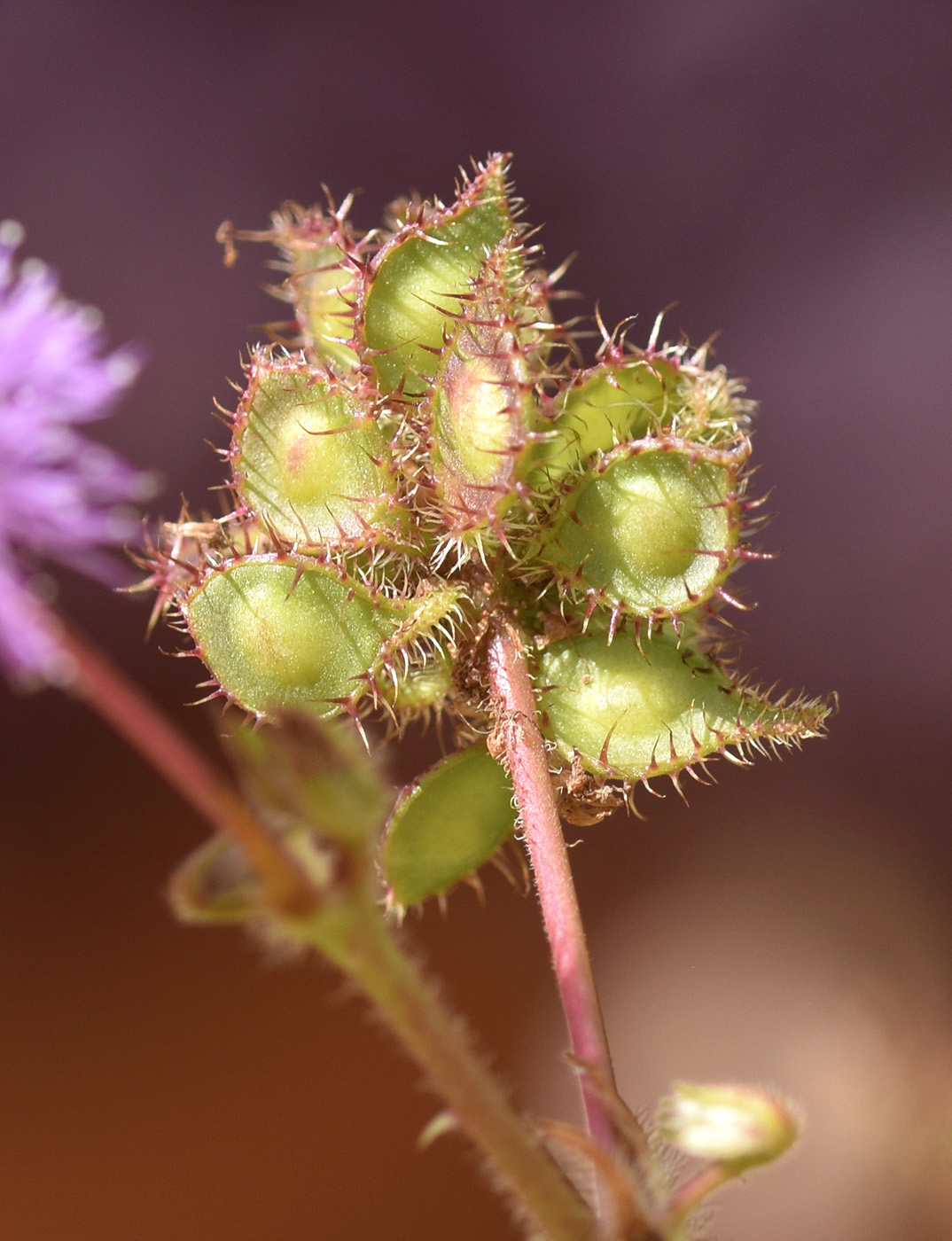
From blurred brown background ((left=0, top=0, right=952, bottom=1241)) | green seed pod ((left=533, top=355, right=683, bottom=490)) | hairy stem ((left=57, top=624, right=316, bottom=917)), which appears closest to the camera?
hairy stem ((left=57, top=624, right=316, bottom=917))

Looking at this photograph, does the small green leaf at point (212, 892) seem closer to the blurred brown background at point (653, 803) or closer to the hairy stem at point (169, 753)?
the hairy stem at point (169, 753)

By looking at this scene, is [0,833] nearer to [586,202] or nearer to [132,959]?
[132,959]

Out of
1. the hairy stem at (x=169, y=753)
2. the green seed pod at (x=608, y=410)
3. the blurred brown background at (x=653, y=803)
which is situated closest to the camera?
the hairy stem at (x=169, y=753)

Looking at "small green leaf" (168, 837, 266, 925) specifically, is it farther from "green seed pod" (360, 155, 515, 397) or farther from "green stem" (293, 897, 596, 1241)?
"green seed pod" (360, 155, 515, 397)

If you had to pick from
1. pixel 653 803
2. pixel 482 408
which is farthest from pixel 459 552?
pixel 653 803

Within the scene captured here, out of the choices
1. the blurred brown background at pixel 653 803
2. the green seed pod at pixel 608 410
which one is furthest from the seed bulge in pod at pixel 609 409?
the blurred brown background at pixel 653 803

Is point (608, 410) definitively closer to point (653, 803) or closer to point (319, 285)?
point (319, 285)

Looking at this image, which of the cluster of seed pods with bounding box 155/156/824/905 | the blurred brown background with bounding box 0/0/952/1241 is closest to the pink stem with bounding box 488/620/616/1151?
the cluster of seed pods with bounding box 155/156/824/905
